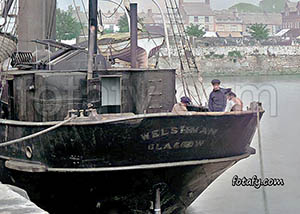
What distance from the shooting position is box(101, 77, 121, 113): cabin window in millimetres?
10695

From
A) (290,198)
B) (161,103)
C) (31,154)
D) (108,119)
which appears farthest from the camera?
(290,198)

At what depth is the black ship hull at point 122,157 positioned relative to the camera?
9828mm

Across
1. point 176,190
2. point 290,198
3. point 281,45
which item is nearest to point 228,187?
point 290,198

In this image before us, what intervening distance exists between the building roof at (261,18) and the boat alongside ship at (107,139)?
385 ft

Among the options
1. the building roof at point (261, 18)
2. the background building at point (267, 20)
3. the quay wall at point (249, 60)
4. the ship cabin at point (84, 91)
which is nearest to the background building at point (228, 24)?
the building roof at point (261, 18)

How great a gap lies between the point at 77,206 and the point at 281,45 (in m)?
75.8

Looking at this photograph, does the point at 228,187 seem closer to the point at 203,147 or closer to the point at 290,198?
the point at 290,198

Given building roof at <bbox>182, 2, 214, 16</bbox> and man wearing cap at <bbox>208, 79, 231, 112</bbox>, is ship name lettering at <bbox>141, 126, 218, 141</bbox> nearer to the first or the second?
man wearing cap at <bbox>208, 79, 231, 112</bbox>

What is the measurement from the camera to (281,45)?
83.4 m

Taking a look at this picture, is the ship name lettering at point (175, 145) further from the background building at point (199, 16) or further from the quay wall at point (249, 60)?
the background building at point (199, 16)

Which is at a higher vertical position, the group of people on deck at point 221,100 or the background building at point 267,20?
the background building at point 267,20

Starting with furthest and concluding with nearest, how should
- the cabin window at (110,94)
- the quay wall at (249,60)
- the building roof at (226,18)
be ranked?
the building roof at (226,18)
the quay wall at (249,60)
the cabin window at (110,94)

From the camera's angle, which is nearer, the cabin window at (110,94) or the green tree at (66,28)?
the cabin window at (110,94)

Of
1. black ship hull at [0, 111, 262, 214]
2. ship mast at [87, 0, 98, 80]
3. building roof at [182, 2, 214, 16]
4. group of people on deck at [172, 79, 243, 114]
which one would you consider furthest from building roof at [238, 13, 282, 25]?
black ship hull at [0, 111, 262, 214]
